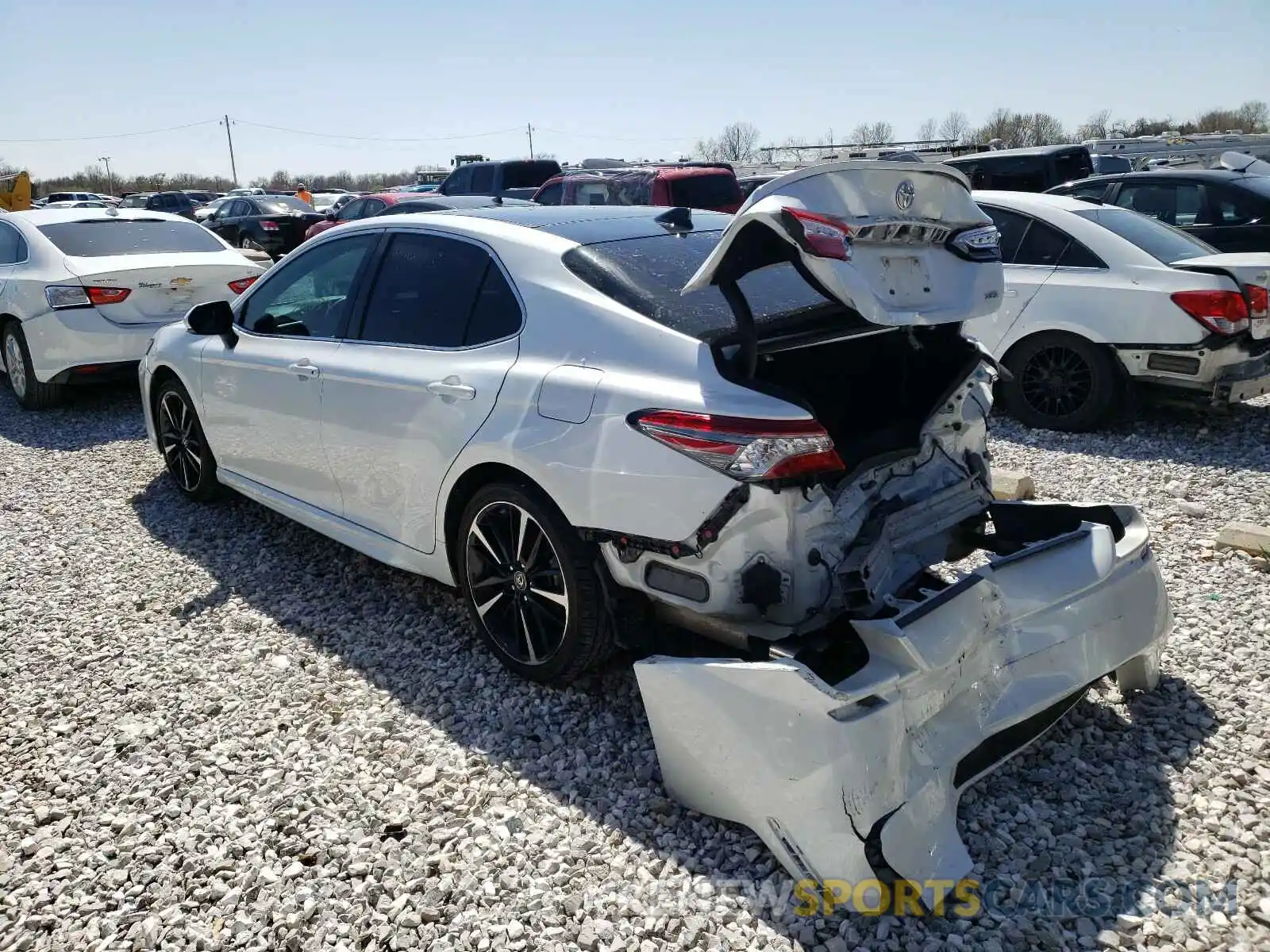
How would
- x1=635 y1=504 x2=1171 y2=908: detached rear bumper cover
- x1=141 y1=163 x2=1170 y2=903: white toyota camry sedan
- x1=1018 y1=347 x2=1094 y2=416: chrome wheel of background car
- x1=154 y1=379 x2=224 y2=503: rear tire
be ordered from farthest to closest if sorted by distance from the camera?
x1=1018 y1=347 x2=1094 y2=416: chrome wheel of background car < x1=154 y1=379 x2=224 y2=503: rear tire < x1=141 y1=163 x2=1170 y2=903: white toyota camry sedan < x1=635 y1=504 x2=1171 y2=908: detached rear bumper cover

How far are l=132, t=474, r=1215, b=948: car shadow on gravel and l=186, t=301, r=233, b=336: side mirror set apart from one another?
Result: 135 cm

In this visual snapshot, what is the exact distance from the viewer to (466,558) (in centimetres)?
368

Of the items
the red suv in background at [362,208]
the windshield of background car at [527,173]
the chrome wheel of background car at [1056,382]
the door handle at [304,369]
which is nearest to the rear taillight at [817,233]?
the door handle at [304,369]

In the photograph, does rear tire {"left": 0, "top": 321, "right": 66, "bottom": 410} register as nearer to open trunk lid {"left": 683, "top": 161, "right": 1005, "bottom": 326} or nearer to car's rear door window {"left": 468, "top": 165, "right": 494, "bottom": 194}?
open trunk lid {"left": 683, "top": 161, "right": 1005, "bottom": 326}

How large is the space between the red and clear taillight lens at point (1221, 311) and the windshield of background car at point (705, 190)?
7.49 m

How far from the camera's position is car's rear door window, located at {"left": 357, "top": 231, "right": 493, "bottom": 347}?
3768 mm

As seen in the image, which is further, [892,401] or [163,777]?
[892,401]

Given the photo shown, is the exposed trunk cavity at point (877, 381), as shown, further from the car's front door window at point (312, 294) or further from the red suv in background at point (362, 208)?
the red suv in background at point (362, 208)

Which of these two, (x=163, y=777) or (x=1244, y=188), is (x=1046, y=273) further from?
(x=163, y=777)

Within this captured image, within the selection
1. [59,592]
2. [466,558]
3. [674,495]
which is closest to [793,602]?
[674,495]

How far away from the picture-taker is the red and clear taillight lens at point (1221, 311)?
20.2 feet

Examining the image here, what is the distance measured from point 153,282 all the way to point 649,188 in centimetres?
683

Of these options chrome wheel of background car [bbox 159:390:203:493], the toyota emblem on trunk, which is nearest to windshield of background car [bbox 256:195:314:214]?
chrome wheel of background car [bbox 159:390:203:493]

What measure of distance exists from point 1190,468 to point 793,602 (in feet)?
14.4
